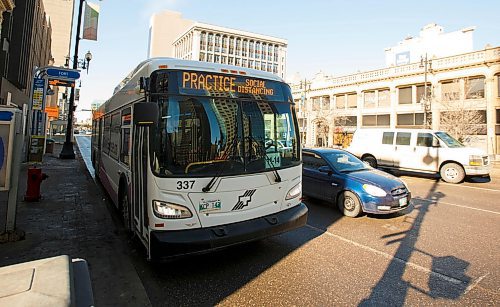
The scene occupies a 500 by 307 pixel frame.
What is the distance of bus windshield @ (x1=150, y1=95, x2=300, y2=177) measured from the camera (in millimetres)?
3631

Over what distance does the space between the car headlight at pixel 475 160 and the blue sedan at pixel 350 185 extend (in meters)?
6.85

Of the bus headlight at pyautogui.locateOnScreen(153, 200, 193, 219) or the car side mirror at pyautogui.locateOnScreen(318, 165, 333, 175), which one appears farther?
the car side mirror at pyautogui.locateOnScreen(318, 165, 333, 175)

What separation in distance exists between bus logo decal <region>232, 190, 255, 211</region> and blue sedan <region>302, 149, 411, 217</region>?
334 centimetres

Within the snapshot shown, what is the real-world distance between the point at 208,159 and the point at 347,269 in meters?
2.48

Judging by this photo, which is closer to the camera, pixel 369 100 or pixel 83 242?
pixel 83 242

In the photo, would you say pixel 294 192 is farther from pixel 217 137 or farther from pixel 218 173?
pixel 217 137

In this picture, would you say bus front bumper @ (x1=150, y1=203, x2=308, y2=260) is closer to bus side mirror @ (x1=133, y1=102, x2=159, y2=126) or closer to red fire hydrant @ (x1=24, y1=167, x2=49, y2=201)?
bus side mirror @ (x1=133, y1=102, x2=159, y2=126)

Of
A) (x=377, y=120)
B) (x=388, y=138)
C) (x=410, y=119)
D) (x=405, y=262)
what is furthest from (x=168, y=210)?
(x=377, y=120)

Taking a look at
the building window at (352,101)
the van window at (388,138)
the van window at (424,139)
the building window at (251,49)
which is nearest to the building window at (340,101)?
the building window at (352,101)

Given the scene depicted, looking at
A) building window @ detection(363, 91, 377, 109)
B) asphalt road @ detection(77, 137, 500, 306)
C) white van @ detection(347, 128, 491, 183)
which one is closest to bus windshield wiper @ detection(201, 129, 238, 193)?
asphalt road @ detection(77, 137, 500, 306)

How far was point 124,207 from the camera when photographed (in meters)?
5.36

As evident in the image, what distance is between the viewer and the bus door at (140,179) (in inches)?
148

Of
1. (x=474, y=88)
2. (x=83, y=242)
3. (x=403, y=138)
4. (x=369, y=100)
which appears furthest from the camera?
(x=369, y=100)

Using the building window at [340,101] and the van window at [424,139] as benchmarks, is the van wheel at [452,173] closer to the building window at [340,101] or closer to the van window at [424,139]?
the van window at [424,139]
